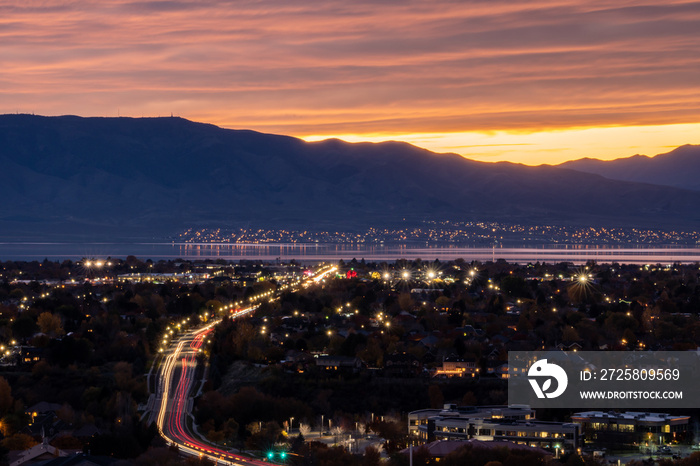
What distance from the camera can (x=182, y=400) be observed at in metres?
44.3

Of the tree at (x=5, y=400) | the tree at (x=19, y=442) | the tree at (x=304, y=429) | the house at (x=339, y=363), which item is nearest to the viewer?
the tree at (x=19, y=442)

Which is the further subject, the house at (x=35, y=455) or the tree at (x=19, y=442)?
the tree at (x=19, y=442)

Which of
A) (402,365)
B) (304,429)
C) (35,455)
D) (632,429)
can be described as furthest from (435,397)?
(35,455)

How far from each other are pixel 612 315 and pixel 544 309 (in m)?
10.7

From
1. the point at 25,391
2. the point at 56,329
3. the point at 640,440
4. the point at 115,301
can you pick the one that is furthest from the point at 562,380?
the point at 115,301

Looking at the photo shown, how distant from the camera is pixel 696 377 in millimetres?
45188

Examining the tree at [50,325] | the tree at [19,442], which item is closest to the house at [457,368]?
the tree at [19,442]

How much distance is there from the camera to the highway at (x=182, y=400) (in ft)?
112

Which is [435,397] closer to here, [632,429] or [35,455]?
[632,429]

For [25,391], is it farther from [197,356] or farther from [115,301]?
[115,301]

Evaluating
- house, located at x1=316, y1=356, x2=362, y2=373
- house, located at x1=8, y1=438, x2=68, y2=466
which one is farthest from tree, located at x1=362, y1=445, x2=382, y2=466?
house, located at x1=316, y1=356, x2=362, y2=373

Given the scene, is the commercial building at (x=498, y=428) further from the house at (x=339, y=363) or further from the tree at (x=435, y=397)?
the house at (x=339, y=363)

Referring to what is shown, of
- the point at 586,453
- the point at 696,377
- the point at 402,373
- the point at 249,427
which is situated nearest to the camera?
the point at 586,453

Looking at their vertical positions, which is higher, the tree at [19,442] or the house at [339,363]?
the house at [339,363]
